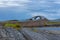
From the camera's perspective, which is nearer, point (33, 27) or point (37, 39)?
point (37, 39)

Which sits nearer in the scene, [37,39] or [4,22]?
[37,39]

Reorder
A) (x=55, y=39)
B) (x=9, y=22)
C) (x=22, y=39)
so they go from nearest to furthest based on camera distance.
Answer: (x=22, y=39), (x=55, y=39), (x=9, y=22)

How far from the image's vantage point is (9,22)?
38531 mm

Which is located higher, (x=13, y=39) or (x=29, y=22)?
(x=13, y=39)

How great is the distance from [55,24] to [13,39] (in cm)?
2308

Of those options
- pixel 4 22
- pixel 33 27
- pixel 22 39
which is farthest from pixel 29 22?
pixel 22 39

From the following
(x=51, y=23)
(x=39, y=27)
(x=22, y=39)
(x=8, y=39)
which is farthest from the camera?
(x=51, y=23)

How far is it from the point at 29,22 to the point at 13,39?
17.2 m

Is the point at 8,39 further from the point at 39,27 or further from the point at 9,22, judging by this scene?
the point at 39,27

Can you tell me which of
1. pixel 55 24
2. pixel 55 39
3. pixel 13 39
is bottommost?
pixel 55 24

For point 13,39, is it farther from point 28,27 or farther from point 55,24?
point 55,24

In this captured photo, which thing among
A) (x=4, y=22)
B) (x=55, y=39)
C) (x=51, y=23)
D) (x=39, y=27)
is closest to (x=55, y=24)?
(x=51, y=23)

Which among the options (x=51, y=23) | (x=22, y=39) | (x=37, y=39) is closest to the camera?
(x=22, y=39)

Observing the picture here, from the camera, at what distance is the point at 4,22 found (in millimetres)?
40062
